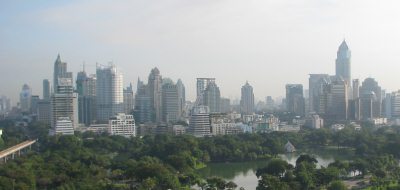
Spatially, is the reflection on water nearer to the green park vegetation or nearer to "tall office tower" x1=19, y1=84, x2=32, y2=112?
the green park vegetation

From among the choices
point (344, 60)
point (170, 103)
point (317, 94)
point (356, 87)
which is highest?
point (344, 60)

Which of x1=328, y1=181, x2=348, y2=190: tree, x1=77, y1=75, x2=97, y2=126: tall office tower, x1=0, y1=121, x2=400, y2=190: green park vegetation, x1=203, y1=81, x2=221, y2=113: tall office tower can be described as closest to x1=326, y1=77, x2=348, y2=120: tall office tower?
x1=203, y1=81, x2=221, y2=113: tall office tower

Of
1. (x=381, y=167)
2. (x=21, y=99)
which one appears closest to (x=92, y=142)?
(x=381, y=167)

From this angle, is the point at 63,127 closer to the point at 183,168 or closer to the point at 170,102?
the point at 170,102

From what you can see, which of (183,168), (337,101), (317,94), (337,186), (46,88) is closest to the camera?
(337,186)

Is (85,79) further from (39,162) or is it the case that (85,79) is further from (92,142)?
(39,162)

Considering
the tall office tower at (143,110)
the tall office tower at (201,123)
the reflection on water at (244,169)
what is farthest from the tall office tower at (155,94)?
the reflection on water at (244,169)

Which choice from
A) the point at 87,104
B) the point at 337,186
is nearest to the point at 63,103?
the point at 87,104
